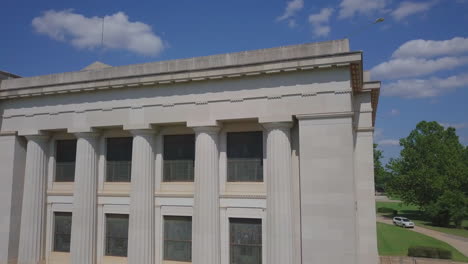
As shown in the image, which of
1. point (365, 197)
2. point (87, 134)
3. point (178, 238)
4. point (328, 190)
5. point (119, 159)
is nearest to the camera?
point (328, 190)

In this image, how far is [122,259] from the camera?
1950cm

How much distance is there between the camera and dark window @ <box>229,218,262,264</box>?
684 inches

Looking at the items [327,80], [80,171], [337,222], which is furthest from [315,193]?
[80,171]

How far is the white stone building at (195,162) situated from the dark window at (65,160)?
2.5 inches

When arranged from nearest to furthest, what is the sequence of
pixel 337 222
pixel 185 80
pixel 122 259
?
pixel 337 222, pixel 185 80, pixel 122 259

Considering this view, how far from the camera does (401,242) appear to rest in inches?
1590

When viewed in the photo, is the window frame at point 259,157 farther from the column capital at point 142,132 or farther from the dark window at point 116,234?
the dark window at point 116,234

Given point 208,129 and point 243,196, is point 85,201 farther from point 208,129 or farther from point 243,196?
point 243,196

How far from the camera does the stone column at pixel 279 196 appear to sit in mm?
16114

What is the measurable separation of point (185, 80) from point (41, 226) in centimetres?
1246

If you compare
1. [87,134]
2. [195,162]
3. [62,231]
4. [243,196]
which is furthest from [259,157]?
[62,231]

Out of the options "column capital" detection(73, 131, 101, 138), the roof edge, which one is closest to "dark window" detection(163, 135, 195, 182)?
the roof edge

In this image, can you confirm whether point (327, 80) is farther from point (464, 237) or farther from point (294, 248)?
point (464, 237)

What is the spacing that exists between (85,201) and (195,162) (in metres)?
6.83
